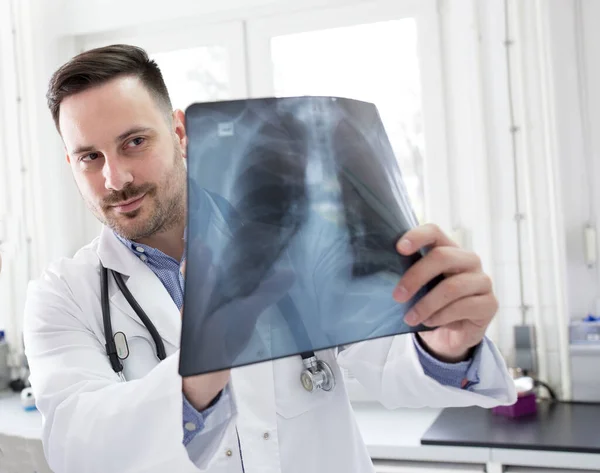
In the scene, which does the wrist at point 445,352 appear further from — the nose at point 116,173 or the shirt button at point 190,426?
the nose at point 116,173

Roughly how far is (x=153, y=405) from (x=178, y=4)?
233 centimetres

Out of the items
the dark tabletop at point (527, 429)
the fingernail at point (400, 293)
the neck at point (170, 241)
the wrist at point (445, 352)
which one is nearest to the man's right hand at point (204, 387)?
the fingernail at point (400, 293)

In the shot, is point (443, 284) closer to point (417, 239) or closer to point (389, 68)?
point (417, 239)

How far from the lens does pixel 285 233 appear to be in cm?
72

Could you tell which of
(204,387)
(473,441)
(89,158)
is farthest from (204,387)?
(473,441)

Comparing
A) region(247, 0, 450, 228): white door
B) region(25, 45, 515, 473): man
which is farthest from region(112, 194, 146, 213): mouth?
region(247, 0, 450, 228): white door

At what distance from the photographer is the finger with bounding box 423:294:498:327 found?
81cm

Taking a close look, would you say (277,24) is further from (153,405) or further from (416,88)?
(153,405)

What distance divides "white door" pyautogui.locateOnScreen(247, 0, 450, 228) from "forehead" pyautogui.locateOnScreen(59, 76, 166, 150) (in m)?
1.51

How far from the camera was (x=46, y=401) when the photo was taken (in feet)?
3.21

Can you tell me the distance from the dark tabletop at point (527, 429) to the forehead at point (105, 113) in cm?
128

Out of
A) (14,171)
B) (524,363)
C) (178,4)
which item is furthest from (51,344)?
(14,171)

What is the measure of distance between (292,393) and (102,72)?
63cm

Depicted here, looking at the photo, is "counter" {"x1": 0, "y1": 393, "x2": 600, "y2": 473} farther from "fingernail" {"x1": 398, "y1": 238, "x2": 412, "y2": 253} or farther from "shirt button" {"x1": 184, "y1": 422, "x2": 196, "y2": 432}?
"fingernail" {"x1": 398, "y1": 238, "x2": 412, "y2": 253}
